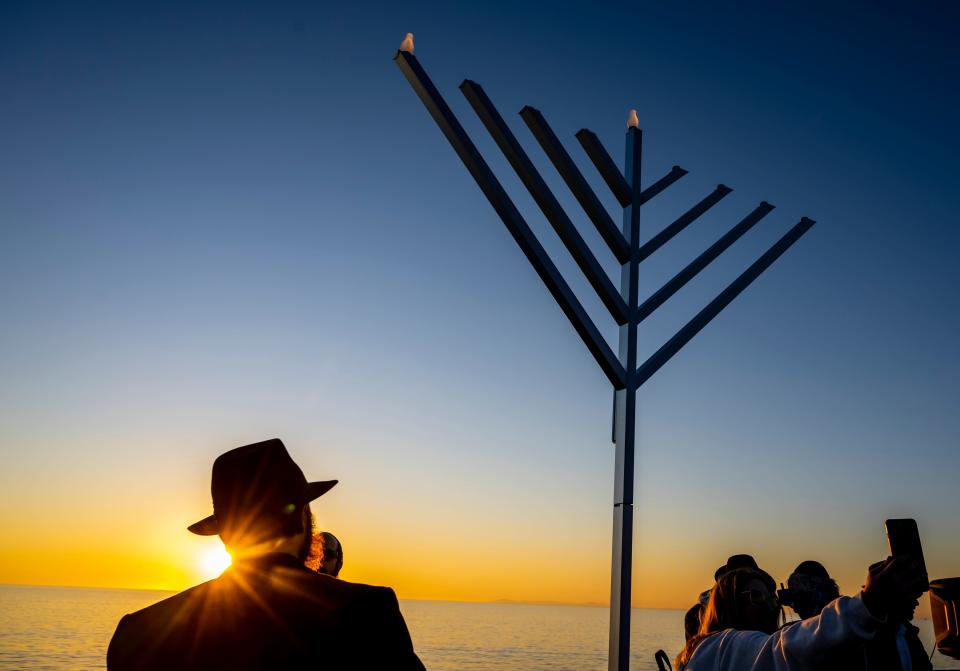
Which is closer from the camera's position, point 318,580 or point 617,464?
point 318,580

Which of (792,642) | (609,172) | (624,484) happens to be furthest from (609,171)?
(792,642)

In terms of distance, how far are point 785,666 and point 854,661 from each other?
1.42ft

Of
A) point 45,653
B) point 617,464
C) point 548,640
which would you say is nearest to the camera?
point 617,464

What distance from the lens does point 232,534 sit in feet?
4.88

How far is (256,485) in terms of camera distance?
4.94ft

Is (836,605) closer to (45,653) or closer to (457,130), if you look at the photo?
(457,130)

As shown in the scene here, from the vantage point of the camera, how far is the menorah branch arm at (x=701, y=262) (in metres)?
3.89

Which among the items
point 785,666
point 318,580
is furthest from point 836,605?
point 318,580

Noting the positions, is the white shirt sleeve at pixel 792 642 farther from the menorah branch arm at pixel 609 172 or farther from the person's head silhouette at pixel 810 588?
the menorah branch arm at pixel 609 172

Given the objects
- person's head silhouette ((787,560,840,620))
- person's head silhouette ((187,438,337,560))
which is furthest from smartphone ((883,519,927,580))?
person's head silhouette ((787,560,840,620))

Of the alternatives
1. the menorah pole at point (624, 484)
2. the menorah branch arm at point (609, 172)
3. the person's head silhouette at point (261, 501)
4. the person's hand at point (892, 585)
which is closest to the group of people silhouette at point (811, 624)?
the person's hand at point (892, 585)

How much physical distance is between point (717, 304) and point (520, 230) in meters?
1.02

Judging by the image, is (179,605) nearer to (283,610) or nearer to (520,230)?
(283,610)

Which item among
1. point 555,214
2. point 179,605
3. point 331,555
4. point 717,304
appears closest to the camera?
point 179,605
